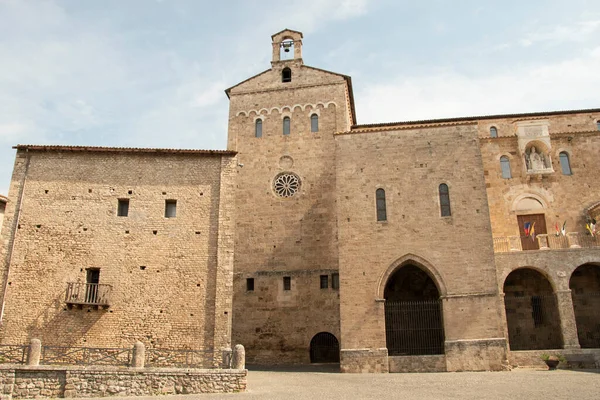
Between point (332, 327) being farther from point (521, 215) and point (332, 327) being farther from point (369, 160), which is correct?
point (521, 215)

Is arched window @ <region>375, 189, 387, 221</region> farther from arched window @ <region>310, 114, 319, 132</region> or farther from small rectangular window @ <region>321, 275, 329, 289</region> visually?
arched window @ <region>310, 114, 319, 132</region>

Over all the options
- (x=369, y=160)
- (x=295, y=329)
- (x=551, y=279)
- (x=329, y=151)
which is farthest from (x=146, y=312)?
(x=551, y=279)

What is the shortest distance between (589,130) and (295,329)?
1874 cm

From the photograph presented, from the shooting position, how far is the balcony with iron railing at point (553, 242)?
20.9 meters

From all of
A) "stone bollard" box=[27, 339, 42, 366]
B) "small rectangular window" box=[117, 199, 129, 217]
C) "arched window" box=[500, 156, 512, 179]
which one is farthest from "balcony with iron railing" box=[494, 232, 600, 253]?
"stone bollard" box=[27, 339, 42, 366]

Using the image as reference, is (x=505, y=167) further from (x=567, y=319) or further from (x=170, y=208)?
(x=170, y=208)

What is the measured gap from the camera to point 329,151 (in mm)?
26328

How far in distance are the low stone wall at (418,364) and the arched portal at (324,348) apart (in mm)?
5729

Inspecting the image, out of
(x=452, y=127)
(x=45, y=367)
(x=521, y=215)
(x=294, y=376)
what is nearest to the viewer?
(x=45, y=367)

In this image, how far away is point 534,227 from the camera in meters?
23.1

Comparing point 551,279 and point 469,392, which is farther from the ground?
point 551,279

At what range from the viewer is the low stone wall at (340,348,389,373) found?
18188mm

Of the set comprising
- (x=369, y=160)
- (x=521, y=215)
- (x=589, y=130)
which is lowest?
(x=521, y=215)

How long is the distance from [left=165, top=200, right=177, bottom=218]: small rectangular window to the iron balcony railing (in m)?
3.50
